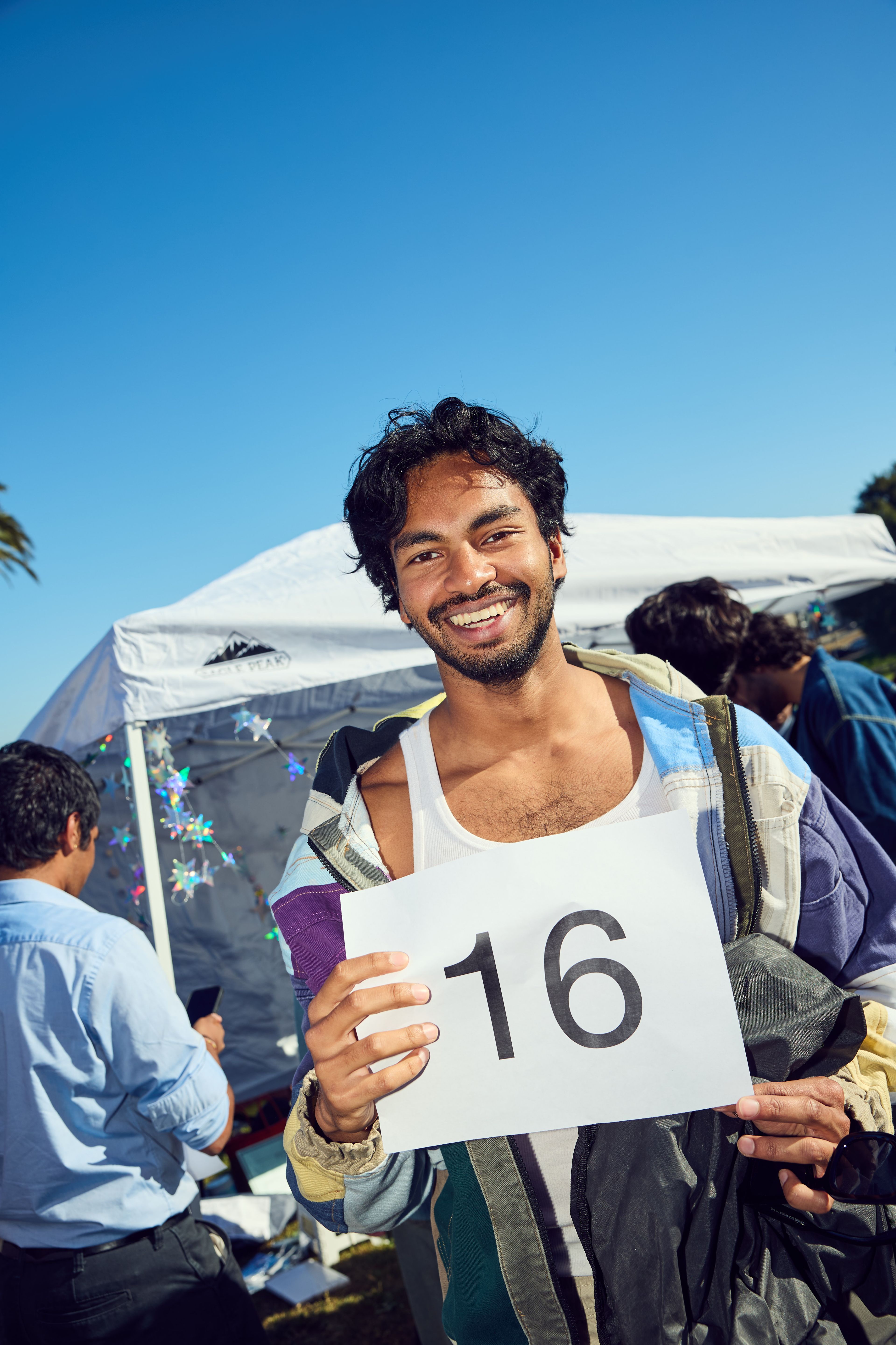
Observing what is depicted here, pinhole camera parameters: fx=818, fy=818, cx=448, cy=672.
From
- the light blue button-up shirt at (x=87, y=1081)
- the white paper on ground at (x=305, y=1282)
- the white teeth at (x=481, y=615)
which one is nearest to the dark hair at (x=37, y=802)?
the light blue button-up shirt at (x=87, y=1081)

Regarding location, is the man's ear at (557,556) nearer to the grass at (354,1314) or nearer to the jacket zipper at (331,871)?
the jacket zipper at (331,871)

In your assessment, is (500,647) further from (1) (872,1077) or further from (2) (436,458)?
(1) (872,1077)

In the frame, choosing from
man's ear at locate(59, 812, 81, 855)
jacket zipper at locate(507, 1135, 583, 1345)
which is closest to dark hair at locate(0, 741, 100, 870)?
man's ear at locate(59, 812, 81, 855)

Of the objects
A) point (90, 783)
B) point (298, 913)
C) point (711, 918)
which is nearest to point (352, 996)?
point (298, 913)

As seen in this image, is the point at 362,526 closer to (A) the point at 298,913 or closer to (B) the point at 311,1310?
(A) the point at 298,913

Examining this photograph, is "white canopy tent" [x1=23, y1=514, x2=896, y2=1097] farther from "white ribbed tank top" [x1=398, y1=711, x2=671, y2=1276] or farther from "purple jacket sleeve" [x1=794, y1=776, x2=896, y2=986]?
"purple jacket sleeve" [x1=794, y1=776, x2=896, y2=986]

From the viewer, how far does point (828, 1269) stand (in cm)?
117

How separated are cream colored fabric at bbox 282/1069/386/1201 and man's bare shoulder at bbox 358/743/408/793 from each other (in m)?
0.52

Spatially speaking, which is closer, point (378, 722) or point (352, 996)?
point (352, 996)

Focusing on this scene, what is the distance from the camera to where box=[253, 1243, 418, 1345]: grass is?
11.5ft

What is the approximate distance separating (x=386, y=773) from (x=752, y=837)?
699 mm

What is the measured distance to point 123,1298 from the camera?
6.68ft

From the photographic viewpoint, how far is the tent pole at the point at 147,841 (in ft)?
11.9

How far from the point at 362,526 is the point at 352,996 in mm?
1047
